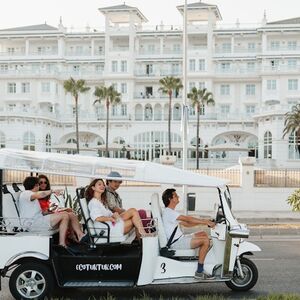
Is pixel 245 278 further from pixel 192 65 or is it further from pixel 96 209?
pixel 192 65

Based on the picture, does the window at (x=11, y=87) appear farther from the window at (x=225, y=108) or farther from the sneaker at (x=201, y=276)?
the sneaker at (x=201, y=276)

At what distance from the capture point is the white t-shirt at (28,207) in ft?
31.3

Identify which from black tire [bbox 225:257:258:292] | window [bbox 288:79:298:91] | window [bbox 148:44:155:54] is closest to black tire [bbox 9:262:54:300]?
black tire [bbox 225:257:258:292]

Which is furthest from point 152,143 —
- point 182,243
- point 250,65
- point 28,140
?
point 182,243

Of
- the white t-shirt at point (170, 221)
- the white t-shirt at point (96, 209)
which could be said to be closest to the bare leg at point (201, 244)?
the white t-shirt at point (170, 221)

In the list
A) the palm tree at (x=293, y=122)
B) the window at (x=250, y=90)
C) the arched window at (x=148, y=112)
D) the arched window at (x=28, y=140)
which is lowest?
the arched window at (x=28, y=140)

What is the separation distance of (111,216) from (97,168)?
74 centimetres

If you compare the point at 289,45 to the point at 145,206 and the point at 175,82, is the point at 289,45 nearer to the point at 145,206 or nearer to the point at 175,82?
the point at 175,82

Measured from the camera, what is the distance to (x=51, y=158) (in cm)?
888

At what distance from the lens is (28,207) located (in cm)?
955

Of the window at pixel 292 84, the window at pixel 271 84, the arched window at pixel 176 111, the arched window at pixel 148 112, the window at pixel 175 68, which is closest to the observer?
the window at pixel 292 84

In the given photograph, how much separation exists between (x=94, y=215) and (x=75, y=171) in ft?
2.18

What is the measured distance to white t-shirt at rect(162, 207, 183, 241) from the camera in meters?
9.35

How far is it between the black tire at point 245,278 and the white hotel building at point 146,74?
63099mm
